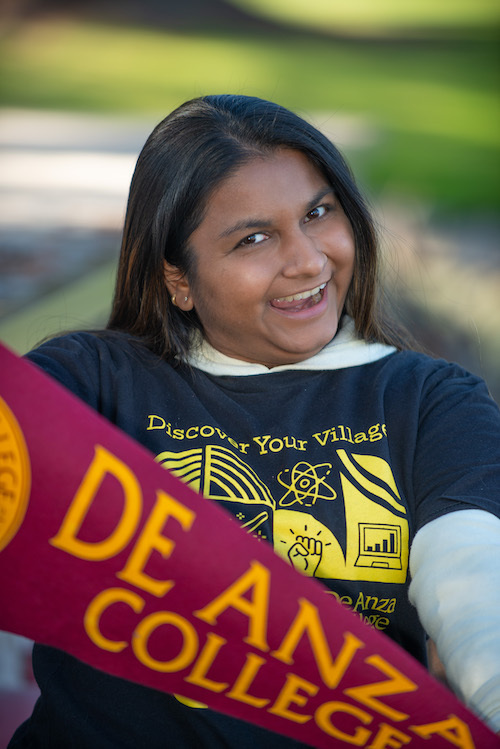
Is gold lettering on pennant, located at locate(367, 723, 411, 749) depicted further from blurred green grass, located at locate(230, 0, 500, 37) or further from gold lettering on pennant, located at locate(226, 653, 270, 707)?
blurred green grass, located at locate(230, 0, 500, 37)

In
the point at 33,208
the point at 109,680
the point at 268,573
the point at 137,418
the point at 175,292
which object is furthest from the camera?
the point at 33,208

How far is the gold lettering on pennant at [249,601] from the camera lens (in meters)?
1.12

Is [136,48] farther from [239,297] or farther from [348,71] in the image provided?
[239,297]

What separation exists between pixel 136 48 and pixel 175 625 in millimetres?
Answer: 6000

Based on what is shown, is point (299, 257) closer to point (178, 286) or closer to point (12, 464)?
point (178, 286)

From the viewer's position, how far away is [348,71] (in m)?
6.45

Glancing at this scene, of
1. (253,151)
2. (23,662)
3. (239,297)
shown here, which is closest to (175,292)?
(239,297)

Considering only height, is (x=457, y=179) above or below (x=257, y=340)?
below

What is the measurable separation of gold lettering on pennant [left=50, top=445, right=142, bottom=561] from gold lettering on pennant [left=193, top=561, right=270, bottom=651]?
14 centimetres

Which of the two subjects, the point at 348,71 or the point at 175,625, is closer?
the point at 175,625

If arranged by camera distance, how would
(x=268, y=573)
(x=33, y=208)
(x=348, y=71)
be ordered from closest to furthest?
(x=268, y=573), (x=33, y=208), (x=348, y=71)

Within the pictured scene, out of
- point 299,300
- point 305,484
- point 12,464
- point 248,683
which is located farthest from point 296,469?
point 12,464

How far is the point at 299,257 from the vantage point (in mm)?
1502

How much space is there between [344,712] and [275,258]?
2.33ft
